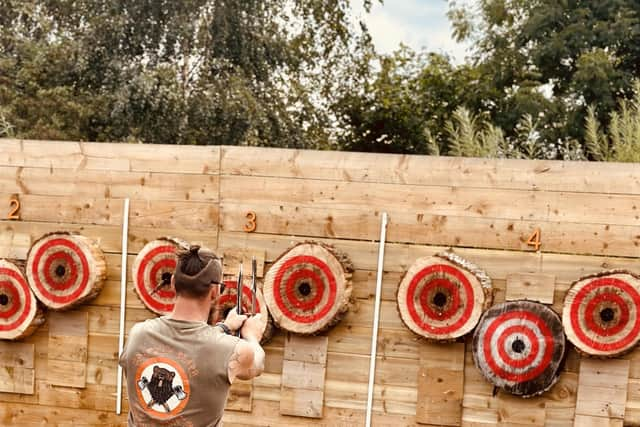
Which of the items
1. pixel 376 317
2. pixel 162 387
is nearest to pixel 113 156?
pixel 376 317

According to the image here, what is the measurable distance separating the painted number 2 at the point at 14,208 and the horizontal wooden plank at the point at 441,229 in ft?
4.23

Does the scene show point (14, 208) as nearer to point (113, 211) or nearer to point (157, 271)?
point (113, 211)

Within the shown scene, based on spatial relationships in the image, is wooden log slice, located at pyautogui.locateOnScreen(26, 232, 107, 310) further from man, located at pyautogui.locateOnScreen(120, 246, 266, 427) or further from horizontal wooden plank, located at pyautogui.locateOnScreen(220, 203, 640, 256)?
man, located at pyautogui.locateOnScreen(120, 246, 266, 427)

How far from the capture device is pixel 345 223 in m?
3.82

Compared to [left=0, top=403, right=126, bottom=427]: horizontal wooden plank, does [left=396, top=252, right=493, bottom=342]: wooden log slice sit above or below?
above

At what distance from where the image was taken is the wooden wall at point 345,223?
3529 mm

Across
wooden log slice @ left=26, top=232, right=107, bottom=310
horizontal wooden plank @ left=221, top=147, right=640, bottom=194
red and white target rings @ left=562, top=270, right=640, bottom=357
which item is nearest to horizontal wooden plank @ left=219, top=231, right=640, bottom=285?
red and white target rings @ left=562, top=270, right=640, bottom=357

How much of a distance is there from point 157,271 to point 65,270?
22.8 inches

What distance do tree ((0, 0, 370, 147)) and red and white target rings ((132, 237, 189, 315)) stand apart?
574cm

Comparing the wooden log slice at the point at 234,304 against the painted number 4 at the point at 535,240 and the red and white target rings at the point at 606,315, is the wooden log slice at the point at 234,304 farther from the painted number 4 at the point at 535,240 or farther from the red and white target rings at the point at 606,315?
the red and white target rings at the point at 606,315

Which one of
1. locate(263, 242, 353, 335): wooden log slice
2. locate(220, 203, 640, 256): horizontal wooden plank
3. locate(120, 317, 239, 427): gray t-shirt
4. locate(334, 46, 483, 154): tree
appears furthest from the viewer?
locate(334, 46, 483, 154): tree

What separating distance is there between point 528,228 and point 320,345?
1244mm

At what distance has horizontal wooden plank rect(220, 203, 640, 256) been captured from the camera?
3.50m

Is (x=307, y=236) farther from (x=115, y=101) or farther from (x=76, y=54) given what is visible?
(x=76, y=54)
